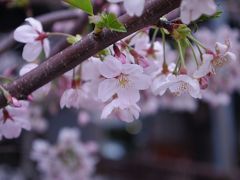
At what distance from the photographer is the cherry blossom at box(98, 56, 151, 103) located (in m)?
0.65

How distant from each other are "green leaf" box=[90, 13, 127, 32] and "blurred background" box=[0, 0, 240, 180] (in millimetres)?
542

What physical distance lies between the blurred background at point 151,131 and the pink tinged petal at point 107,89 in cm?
49

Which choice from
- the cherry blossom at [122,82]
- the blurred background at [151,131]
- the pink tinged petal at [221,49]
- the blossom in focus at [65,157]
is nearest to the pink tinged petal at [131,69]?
the cherry blossom at [122,82]

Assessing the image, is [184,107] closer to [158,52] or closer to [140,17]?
[158,52]

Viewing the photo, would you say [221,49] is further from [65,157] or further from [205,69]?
[65,157]

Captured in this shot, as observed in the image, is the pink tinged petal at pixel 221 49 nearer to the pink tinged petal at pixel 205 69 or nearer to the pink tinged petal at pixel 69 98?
the pink tinged petal at pixel 205 69

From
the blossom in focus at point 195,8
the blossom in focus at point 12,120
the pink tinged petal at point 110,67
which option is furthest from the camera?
the blossom in focus at point 12,120

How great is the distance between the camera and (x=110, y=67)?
645 millimetres

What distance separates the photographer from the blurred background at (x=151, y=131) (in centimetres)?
207

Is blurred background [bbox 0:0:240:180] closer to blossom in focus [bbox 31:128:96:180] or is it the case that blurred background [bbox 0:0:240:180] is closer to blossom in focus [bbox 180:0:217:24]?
blossom in focus [bbox 31:128:96:180]

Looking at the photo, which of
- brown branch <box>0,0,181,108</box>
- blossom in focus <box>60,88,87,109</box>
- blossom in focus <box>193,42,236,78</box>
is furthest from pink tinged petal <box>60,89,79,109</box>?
blossom in focus <box>193,42,236,78</box>

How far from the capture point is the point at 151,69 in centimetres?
80

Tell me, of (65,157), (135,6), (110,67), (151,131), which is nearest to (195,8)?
(135,6)

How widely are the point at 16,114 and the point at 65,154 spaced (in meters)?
1.09
